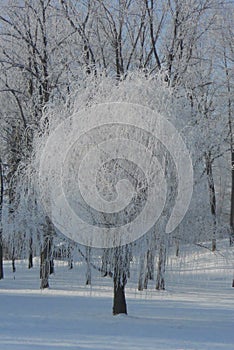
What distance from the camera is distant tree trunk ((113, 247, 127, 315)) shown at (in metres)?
9.83

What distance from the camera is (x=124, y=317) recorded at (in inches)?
440

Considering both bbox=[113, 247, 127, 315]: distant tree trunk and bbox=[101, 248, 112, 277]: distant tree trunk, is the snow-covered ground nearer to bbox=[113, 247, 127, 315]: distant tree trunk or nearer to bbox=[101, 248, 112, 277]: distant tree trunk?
bbox=[113, 247, 127, 315]: distant tree trunk

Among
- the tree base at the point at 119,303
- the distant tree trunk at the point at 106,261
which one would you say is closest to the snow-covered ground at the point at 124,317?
the tree base at the point at 119,303

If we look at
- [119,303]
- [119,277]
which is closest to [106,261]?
[119,277]

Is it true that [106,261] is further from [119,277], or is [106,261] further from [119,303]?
[119,303]

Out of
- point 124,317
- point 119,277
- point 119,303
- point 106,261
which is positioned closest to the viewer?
point 106,261

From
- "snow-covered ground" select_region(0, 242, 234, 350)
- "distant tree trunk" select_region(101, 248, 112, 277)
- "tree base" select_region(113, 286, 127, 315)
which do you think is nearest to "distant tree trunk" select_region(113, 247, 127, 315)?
"tree base" select_region(113, 286, 127, 315)

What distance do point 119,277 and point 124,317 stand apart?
113cm

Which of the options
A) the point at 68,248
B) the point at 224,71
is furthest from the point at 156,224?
the point at 224,71

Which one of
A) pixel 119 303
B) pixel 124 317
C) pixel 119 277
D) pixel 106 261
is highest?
pixel 106 261

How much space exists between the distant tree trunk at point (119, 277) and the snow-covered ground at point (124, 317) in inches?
9.4

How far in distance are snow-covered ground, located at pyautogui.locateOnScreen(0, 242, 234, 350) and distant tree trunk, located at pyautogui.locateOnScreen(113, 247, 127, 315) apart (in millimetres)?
238

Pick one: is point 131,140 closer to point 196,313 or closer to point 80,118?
point 80,118

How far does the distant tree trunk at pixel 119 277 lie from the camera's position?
32.2ft
